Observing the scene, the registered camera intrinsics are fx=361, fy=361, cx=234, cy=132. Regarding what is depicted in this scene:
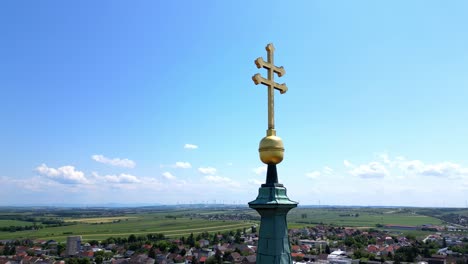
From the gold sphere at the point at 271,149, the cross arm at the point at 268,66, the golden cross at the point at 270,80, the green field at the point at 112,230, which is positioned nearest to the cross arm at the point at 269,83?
the golden cross at the point at 270,80

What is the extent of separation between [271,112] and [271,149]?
1.57 feet

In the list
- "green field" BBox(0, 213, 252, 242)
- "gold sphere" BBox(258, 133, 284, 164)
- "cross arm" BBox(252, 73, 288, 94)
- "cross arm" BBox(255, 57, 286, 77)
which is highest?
"cross arm" BBox(255, 57, 286, 77)

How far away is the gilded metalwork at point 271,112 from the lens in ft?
13.4

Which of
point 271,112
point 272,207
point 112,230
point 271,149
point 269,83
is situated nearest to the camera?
point 272,207

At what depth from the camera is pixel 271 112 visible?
4.30m

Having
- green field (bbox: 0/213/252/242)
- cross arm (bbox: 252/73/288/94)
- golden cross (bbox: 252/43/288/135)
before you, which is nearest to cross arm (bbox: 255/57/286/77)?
golden cross (bbox: 252/43/288/135)

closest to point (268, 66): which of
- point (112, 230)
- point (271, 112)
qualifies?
point (271, 112)

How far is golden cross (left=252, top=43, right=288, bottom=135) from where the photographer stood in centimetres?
426

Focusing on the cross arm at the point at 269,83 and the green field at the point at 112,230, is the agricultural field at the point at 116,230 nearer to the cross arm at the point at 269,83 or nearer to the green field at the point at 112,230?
the green field at the point at 112,230

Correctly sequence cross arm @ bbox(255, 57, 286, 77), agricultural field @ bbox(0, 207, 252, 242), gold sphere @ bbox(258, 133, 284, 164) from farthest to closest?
1. agricultural field @ bbox(0, 207, 252, 242)
2. cross arm @ bbox(255, 57, 286, 77)
3. gold sphere @ bbox(258, 133, 284, 164)

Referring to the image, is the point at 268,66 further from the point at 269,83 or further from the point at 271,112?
the point at 271,112

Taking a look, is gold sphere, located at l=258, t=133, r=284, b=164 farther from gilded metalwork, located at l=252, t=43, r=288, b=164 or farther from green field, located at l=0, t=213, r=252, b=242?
green field, located at l=0, t=213, r=252, b=242

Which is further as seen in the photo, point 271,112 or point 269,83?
point 269,83

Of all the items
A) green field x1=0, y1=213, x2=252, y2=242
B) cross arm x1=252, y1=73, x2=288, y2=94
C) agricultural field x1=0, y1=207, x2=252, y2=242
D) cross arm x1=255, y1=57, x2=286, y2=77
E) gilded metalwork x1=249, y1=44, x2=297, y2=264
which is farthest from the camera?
agricultural field x1=0, y1=207, x2=252, y2=242
